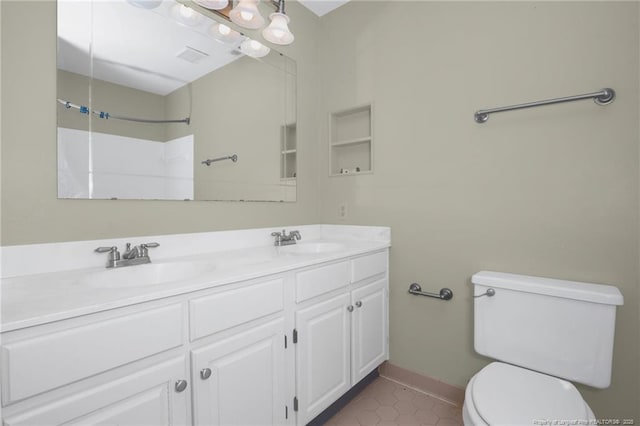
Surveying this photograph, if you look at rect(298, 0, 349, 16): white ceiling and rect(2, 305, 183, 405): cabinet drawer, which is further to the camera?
rect(298, 0, 349, 16): white ceiling

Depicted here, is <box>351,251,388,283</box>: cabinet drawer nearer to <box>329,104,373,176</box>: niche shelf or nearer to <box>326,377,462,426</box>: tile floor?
<box>329,104,373,176</box>: niche shelf

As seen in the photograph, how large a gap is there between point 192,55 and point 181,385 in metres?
1.46

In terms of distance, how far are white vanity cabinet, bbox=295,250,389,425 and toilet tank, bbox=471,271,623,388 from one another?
1.79ft

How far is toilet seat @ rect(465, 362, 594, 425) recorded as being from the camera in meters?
0.97

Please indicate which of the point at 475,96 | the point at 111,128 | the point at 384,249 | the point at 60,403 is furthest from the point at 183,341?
the point at 475,96

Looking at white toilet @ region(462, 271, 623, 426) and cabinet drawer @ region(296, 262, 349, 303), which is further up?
cabinet drawer @ region(296, 262, 349, 303)

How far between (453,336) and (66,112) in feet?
6.82

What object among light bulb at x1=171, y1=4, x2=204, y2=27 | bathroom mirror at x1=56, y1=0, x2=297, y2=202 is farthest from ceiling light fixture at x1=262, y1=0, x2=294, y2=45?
light bulb at x1=171, y1=4, x2=204, y2=27

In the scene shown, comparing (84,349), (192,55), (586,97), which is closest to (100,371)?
(84,349)

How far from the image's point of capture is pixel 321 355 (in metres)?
1.43

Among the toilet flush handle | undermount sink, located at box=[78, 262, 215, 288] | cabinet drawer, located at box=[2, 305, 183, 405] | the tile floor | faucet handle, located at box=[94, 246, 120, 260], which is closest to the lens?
cabinet drawer, located at box=[2, 305, 183, 405]

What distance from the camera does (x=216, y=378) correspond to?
40.3 inches

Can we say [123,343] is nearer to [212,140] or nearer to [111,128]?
[111,128]

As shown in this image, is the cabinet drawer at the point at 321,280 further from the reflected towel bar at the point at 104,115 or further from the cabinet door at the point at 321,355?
the reflected towel bar at the point at 104,115
